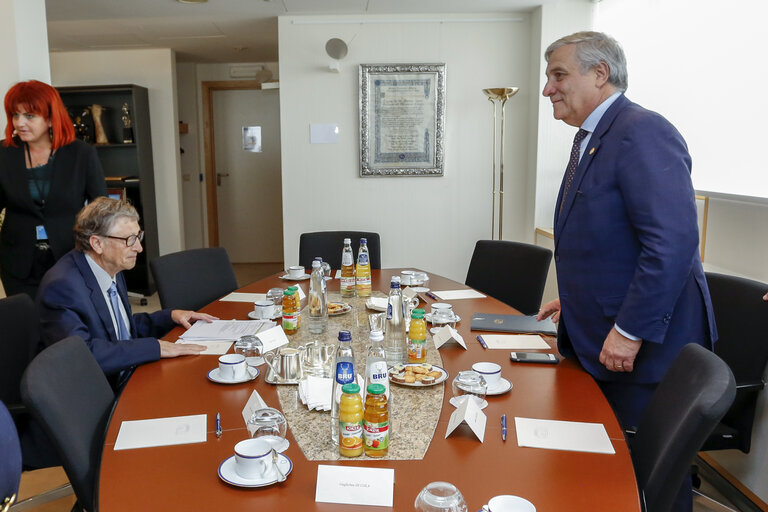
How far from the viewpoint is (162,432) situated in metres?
1.39

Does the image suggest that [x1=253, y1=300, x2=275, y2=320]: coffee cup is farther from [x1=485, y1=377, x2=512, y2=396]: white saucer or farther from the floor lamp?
the floor lamp

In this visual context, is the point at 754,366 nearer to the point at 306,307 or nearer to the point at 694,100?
the point at 306,307

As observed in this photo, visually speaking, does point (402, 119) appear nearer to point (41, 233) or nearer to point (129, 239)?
point (41, 233)

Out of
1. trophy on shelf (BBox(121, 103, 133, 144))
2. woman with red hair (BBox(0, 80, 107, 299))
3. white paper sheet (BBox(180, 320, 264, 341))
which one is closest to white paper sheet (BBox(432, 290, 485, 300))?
white paper sheet (BBox(180, 320, 264, 341))

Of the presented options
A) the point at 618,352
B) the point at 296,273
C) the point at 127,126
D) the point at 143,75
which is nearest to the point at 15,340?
the point at 296,273

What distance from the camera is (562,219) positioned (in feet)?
6.14

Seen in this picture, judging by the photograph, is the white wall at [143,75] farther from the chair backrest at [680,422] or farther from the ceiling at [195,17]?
the chair backrest at [680,422]

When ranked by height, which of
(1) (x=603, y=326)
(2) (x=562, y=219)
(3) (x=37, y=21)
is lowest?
(1) (x=603, y=326)

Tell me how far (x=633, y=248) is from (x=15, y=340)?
196 centimetres

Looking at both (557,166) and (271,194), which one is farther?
(271,194)

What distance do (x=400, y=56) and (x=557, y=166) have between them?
148cm

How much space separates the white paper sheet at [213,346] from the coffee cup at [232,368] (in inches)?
10.1

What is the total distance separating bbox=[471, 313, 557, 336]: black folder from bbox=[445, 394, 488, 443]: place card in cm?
81

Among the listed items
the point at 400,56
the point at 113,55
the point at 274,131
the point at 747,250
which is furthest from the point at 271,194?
the point at 747,250
